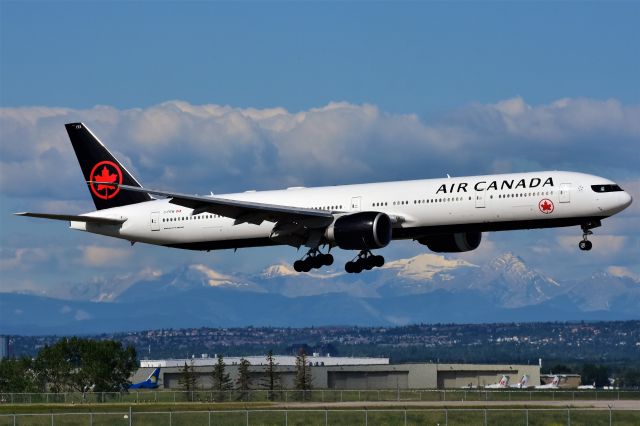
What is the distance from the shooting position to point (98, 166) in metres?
90.6

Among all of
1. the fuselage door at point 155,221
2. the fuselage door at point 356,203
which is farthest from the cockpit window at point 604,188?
the fuselage door at point 155,221

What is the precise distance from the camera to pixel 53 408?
295 ft

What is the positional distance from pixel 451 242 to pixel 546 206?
33.8 feet

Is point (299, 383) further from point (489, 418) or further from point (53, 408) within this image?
point (489, 418)

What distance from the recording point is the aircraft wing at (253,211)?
73.6 metres

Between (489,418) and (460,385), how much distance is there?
8399 centimetres

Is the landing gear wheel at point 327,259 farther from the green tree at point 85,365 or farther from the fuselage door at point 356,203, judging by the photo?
the green tree at point 85,365

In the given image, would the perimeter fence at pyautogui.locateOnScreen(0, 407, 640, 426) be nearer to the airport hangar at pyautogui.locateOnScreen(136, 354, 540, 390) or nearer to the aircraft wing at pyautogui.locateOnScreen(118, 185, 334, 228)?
the aircraft wing at pyautogui.locateOnScreen(118, 185, 334, 228)

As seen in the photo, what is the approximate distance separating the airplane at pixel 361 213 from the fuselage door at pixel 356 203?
0.27 feet

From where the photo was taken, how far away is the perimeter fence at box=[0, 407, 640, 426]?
6319 centimetres

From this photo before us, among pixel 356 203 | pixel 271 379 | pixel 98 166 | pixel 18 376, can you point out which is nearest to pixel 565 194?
pixel 356 203

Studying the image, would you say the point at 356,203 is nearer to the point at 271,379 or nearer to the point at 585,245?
the point at 585,245

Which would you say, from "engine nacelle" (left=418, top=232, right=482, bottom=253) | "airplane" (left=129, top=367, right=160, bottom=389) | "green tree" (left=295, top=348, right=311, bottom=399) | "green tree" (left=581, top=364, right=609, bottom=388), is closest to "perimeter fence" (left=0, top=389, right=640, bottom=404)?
"green tree" (left=295, top=348, right=311, bottom=399)

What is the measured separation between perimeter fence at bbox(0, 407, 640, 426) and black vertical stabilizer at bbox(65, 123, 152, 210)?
22070mm
